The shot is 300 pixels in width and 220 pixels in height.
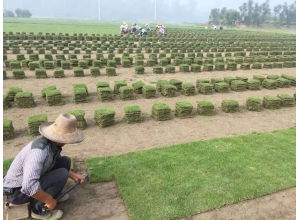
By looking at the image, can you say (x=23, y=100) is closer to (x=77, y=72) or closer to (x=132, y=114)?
(x=132, y=114)

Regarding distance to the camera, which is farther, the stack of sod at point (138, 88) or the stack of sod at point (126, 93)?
the stack of sod at point (138, 88)

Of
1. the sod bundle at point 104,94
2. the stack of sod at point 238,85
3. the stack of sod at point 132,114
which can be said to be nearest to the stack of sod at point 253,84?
the stack of sod at point 238,85

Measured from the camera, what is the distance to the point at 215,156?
7809 mm

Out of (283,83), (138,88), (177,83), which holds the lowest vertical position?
(283,83)

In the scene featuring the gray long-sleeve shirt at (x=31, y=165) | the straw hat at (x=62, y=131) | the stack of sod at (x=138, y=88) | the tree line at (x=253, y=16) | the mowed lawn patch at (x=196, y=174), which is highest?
the tree line at (x=253, y=16)

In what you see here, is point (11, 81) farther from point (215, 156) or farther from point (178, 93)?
point (215, 156)

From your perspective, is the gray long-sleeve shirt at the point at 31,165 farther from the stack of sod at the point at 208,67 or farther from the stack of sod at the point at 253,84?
the stack of sod at the point at 208,67

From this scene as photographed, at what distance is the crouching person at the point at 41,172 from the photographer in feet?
14.7

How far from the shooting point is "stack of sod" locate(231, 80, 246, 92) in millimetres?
14898

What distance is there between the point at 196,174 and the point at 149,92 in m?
6.80

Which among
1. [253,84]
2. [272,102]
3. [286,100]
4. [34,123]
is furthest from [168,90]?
[34,123]

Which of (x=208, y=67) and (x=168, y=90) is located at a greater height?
(x=208, y=67)

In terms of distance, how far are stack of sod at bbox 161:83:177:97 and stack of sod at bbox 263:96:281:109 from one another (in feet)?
13.8

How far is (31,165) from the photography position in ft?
14.6
